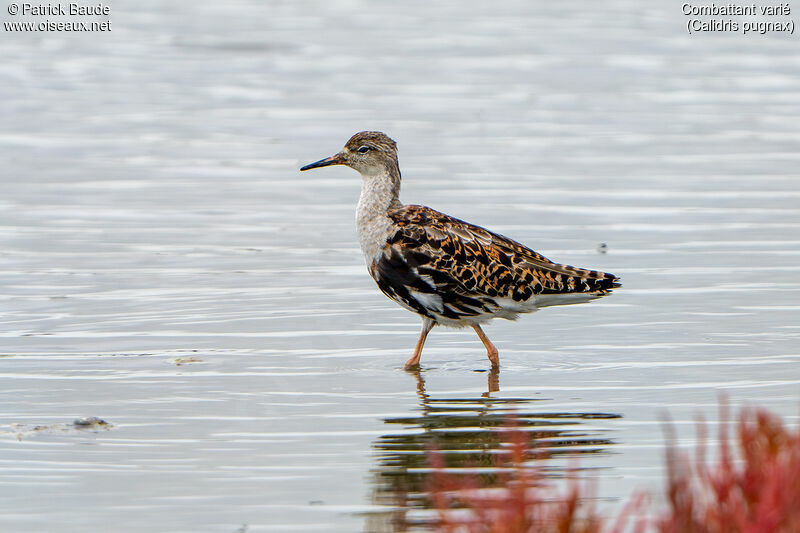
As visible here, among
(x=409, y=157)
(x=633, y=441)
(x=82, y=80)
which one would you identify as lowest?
(x=633, y=441)

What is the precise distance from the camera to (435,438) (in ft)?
34.1

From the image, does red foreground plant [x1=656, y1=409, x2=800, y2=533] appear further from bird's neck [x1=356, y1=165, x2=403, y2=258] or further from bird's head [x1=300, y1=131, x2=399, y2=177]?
bird's head [x1=300, y1=131, x2=399, y2=177]

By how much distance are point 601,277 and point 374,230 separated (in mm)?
1962

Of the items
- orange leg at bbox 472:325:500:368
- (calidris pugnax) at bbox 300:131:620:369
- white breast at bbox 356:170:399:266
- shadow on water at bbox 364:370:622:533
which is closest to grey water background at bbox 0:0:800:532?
shadow on water at bbox 364:370:622:533

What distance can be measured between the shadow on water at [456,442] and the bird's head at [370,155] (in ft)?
8.84

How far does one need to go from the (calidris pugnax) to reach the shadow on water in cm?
111

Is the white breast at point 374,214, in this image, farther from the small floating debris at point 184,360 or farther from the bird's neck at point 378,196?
the small floating debris at point 184,360

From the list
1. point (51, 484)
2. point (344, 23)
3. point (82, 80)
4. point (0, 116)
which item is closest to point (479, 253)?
point (51, 484)

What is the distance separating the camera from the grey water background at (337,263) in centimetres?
979

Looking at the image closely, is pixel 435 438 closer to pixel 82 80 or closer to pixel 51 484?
pixel 51 484

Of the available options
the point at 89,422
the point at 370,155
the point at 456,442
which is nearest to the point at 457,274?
the point at 370,155

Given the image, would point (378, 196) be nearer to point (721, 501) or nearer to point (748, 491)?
point (748, 491)

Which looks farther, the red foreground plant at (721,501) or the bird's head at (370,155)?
the bird's head at (370,155)

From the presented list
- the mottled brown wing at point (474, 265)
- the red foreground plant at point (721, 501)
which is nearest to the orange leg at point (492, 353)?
the mottled brown wing at point (474, 265)
